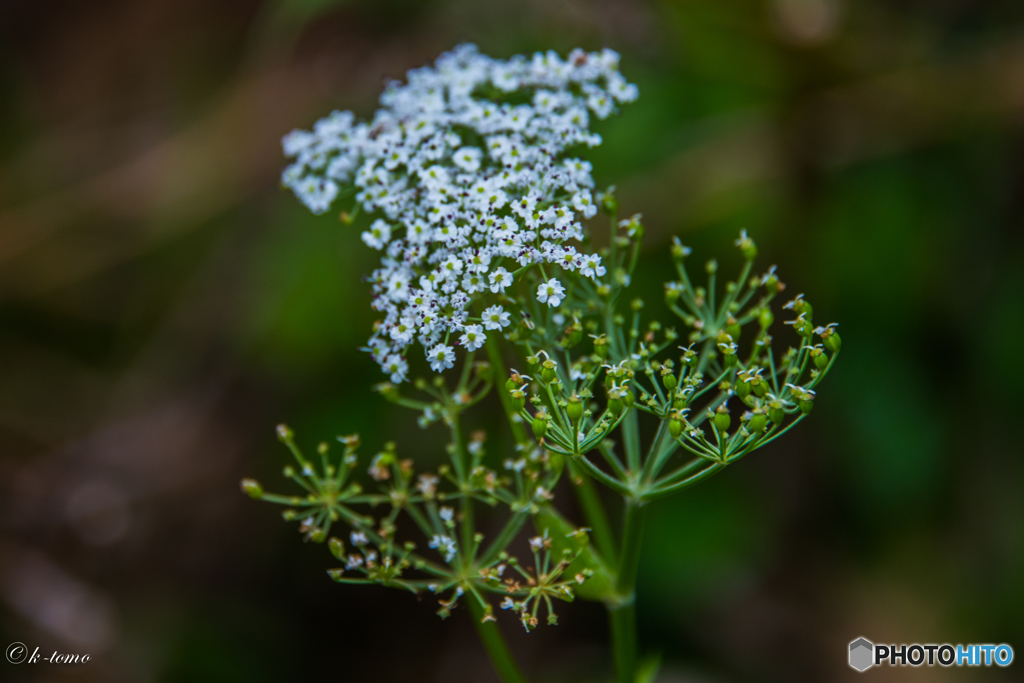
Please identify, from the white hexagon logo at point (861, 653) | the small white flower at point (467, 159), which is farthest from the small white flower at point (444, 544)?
the white hexagon logo at point (861, 653)

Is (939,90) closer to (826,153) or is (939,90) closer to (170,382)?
(826,153)

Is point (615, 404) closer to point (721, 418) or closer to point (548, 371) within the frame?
point (548, 371)

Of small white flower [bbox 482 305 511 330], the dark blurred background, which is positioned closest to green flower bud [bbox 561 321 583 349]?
small white flower [bbox 482 305 511 330]

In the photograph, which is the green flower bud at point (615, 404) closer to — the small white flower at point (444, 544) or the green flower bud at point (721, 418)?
the green flower bud at point (721, 418)

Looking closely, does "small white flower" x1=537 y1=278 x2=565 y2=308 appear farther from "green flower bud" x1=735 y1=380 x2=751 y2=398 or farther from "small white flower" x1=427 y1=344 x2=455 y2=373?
"green flower bud" x1=735 y1=380 x2=751 y2=398

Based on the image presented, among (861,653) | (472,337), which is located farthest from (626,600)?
(861,653)

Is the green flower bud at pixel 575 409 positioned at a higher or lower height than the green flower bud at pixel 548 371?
lower

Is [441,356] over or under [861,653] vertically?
over
